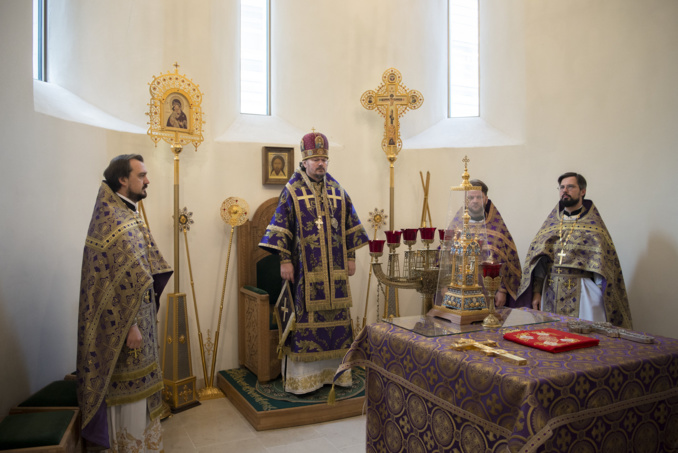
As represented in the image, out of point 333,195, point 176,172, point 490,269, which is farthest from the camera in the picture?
point 176,172

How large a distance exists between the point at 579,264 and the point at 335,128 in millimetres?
3240

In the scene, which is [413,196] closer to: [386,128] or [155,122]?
[386,128]

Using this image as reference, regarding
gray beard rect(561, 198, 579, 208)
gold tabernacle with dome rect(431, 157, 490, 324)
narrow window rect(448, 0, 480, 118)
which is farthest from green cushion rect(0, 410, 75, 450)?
narrow window rect(448, 0, 480, 118)

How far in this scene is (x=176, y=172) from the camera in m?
5.07

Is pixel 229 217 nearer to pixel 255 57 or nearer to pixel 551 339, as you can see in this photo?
pixel 255 57

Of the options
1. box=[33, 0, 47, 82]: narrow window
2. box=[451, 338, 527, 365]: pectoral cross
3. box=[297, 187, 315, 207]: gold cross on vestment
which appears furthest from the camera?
box=[33, 0, 47, 82]: narrow window

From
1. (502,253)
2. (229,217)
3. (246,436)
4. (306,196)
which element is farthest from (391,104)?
(246,436)

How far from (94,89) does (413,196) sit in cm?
396

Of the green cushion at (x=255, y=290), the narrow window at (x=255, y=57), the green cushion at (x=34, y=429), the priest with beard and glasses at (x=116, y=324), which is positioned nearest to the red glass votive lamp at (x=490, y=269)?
the priest with beard and glasses at (x=116, y=324)

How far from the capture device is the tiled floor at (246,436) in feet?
13.1

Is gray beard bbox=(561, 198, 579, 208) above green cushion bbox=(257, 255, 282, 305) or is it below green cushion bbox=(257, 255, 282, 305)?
above

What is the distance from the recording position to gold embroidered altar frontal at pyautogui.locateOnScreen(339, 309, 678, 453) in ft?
6.47

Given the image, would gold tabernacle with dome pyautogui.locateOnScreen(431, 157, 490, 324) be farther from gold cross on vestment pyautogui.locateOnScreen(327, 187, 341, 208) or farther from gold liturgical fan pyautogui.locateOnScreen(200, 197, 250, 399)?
gold liturgical fan pyautogui.locateOnScreen(200, 197, 250, 399)

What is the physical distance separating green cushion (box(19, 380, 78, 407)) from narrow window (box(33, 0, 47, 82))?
10.1 feet
